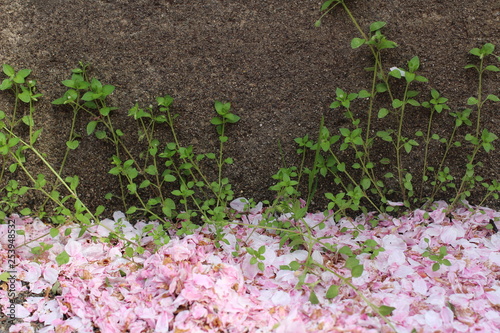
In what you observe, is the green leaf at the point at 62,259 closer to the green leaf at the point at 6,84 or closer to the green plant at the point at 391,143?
the green leaf at the point at 6,84

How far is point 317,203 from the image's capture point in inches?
87.5

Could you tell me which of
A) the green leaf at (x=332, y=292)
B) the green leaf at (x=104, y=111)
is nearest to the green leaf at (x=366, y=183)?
the green leaf at (x=332, y=292)

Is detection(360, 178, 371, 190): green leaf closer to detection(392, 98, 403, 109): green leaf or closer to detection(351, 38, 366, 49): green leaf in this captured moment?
detection(392, 98, 403, 109): green leaf

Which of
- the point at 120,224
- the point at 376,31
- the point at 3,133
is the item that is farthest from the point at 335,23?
the point at 3,133

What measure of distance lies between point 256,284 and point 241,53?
1024mm

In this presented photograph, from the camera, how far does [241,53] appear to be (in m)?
2.07

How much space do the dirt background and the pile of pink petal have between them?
0.48 m

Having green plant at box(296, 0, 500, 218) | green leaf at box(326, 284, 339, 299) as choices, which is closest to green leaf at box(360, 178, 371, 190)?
green plant at box(296, 0, 500, 218)

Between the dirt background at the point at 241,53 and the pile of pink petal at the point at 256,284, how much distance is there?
478 mm

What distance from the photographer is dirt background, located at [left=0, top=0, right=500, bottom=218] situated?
204 cm

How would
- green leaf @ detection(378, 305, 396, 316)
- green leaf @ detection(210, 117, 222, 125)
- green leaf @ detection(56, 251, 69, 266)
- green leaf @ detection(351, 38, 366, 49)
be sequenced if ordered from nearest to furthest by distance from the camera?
green leaf @ detection(378, 305, 396, 316) → green leaf @ detection(56, 251, 69, 266) → green leaf @ detection(351, 38, 366, 49) → green leaf @ detection(210, 117, 222, 125)

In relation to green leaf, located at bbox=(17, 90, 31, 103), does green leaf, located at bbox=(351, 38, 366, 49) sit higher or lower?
higher

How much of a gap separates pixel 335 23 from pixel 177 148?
3.03ft

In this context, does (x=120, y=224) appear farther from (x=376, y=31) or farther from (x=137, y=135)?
(x=376, y=31)
